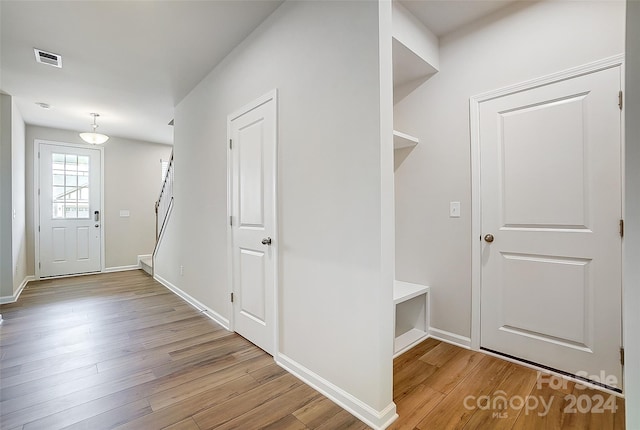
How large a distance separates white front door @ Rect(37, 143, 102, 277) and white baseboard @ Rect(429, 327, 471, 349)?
6.13m

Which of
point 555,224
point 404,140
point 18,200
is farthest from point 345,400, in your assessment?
point 18,200

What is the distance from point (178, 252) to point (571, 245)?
169 inches

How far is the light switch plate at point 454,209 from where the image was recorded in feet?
7.94

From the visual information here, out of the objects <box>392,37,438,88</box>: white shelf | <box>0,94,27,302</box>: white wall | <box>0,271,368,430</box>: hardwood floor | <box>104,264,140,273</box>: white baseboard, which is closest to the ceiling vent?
<box>0,94,27,302</box>: white wall

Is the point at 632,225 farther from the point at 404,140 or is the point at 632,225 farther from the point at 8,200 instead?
the point at 8,200

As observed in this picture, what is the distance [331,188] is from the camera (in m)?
1.77

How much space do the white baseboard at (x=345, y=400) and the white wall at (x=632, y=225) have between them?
3.41 ft

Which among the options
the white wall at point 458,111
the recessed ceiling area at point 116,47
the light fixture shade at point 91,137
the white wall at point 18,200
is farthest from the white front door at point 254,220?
the white wall at point 18,200

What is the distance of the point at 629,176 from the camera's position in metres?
0.77

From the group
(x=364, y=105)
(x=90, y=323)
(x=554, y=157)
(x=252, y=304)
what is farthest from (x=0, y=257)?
(x=554, y=157)

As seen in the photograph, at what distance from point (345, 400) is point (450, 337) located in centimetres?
127

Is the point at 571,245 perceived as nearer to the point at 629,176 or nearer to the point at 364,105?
the point at 629,176

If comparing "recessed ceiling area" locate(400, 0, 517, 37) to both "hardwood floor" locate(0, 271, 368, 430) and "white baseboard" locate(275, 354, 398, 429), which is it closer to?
"white baseboard" locate(275, 354, 398, 429)

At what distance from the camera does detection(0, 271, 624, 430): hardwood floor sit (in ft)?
5.08
